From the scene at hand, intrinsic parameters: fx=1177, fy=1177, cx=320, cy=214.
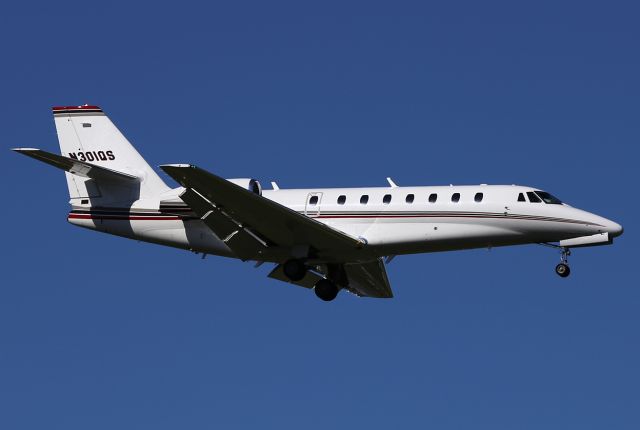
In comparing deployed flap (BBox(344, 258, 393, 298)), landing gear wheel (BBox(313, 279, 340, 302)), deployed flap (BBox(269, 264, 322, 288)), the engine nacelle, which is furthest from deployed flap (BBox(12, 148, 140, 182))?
deployed flap (BBox(344, 258, 393, 298))

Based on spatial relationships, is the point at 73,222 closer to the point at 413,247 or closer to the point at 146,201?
the point at 146,201

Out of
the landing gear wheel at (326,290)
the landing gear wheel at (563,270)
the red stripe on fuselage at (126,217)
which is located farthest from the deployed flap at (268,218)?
the landing gear wheel at (563,270)

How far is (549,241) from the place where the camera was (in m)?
27.7

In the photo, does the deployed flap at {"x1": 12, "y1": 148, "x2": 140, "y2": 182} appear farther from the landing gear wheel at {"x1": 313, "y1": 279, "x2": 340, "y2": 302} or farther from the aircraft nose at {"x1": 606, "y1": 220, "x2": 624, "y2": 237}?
the aircraft nose at {"x1": 606, "y1": 220, "x2": 624, "y2": 237}

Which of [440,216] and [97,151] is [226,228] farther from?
[440,216]

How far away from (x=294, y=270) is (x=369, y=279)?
3723mm

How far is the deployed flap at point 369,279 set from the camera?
3128 cm

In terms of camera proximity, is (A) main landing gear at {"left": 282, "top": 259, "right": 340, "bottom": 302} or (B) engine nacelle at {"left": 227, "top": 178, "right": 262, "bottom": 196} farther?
(A) main landing gear at {"left": 282, "top": 259, "right": 340, "bottom": 302}

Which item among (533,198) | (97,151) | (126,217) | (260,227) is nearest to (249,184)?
(260,227)

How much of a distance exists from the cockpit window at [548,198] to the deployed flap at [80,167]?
1016 centimetres

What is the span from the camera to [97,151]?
1226 inches

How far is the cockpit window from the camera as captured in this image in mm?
27688

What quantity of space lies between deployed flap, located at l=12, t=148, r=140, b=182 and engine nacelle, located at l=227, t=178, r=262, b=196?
3.21m

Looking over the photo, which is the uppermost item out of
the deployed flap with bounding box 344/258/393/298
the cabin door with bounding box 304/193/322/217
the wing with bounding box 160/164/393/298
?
the cabin door with bounding box 304/193/322/217
